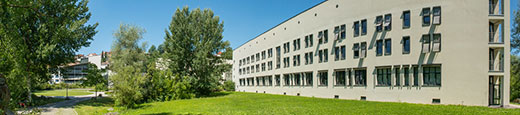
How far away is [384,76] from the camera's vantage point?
2480cm

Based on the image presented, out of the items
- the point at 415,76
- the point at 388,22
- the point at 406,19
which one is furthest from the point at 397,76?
the point at 406,19

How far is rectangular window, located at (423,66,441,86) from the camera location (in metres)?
21.8

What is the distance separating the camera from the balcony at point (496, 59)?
20.5 metres

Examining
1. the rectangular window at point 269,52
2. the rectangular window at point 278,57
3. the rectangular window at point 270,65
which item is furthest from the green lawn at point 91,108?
the rectangular window at point 269,52

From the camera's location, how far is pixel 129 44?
155ft

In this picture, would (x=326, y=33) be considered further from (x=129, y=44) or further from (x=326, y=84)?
(x=129, y=44)

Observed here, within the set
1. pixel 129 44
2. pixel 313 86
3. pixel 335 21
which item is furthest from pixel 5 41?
pixel 129 44

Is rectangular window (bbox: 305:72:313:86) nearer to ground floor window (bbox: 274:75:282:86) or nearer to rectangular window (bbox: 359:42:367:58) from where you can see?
ground floor window (bbox: 274:75:282:86)

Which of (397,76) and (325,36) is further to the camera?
(325,36)

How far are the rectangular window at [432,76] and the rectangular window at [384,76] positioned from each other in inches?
104

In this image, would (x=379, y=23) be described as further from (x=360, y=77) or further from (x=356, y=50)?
(x=360, y=77)

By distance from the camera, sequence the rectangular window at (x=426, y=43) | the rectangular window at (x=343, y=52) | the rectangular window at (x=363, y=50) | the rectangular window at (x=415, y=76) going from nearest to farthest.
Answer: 1. the rectangular window at (x=426, y=43)
2. the rectangular window at (x=415, y=76)
3. the rectangular window at (x=363, y=50)
4. the rectangular window at (x=343, y=52)

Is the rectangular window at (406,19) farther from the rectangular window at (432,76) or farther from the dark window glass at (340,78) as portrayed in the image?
the dark window glass at (340,78)

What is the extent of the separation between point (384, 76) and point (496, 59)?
7545mm
